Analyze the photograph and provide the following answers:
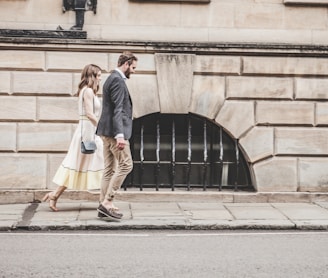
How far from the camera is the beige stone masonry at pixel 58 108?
38.3ft

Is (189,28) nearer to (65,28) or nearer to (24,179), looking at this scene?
(65,28)

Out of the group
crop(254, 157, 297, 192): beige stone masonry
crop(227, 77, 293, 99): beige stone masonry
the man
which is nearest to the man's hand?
the man

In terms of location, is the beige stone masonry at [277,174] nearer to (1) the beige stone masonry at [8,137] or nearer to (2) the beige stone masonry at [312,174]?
(2) the beige stone masonry at [312,174]

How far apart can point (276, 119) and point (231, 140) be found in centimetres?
82

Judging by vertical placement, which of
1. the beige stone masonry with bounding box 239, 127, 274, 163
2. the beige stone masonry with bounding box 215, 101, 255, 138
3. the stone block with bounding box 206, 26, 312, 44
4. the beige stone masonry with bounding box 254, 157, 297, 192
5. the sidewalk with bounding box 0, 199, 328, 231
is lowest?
the sidewalk with bounding box 0, 199, 328, 231

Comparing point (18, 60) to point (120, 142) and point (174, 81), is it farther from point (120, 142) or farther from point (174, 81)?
point (120, 142)

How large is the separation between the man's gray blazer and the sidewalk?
110cm

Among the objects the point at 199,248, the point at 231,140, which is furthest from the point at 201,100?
the point at 199,248

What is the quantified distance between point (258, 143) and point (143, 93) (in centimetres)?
193

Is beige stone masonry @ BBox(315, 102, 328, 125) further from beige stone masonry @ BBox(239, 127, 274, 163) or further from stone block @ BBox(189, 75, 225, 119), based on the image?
stone block @ BBox(189, 75, 225, 119)

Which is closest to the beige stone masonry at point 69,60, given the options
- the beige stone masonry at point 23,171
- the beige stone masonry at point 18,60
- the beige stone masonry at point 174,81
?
the beige stone masonry at point 18,60

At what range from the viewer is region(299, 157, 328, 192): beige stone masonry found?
12.1 metres

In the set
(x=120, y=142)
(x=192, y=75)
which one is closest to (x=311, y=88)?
(x=192, y=75)

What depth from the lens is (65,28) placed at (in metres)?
11.9
